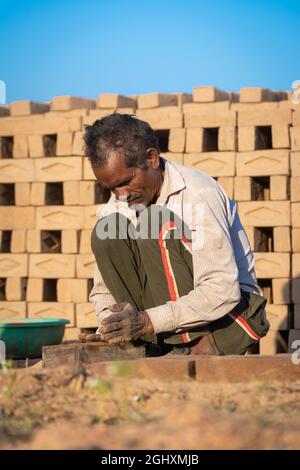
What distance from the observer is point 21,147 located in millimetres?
6949

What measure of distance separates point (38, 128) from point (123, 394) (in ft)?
15.4

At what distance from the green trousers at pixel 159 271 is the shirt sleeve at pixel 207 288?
0.14 meters

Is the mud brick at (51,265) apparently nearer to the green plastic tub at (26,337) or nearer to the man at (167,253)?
the green plastic tub at (26,337)

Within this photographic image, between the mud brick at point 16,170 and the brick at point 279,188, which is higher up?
the mud brick at point 16,170

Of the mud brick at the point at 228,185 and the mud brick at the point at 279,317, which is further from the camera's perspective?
the mud brick at the point at 228,185

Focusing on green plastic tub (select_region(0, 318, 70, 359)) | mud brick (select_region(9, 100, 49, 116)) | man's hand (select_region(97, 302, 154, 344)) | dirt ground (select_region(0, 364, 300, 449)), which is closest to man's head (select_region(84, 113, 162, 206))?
man's hand (select_region(97, 302, 154, 344))

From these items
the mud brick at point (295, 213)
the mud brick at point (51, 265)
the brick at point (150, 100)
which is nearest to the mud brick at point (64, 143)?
the brick at point (150, 100)

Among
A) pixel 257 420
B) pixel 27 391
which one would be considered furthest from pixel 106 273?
pixel 257 420

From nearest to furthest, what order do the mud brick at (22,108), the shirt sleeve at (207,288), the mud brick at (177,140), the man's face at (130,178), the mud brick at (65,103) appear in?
the shirt sleeve at (207,288)
the man's face at (130,178)
the mud brick at (177,140)
the mud brick at (65,103)
the mud brick at (22,108)

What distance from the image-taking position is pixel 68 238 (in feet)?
22.1

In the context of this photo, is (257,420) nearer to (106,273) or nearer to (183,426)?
(183,426)

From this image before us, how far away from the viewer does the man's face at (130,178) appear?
147 inches

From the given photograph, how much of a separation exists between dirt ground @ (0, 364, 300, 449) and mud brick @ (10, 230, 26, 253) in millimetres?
4012

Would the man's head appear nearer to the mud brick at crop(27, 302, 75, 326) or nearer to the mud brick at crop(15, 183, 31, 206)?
the mud brick at crop(27, 302, 75, 326)
